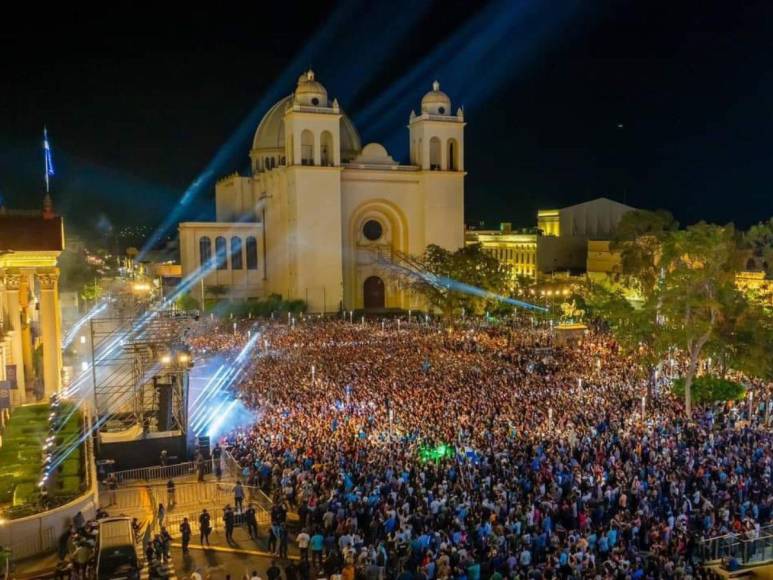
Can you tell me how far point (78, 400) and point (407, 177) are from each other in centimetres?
3719

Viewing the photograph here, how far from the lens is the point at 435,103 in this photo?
55250 millimetres

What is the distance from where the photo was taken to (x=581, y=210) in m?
71.0

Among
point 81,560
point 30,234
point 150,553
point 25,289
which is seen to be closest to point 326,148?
point 25,289

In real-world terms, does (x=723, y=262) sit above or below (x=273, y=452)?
above

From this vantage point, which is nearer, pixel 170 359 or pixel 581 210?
pixel 170 359

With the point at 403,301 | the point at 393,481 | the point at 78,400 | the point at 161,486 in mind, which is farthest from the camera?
the point at 403,301

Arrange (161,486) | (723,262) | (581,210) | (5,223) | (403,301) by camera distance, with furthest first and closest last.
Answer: (581,210) < (403,301) < (723,262) < (5,223) < (161,486)

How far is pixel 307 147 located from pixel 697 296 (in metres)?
35.0

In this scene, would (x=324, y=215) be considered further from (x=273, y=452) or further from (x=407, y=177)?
(x=273, y=452)

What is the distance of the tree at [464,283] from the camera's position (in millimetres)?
40688

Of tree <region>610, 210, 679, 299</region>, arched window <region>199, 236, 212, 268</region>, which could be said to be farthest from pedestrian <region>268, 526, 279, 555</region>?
arched window <region>199, 236, 212, 268</region>

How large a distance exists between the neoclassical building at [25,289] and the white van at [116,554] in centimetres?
759

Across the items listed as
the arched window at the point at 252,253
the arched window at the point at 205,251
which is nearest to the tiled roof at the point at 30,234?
the arched window at the point at 205,251

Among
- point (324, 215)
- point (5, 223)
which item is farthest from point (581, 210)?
point (5, 223)
